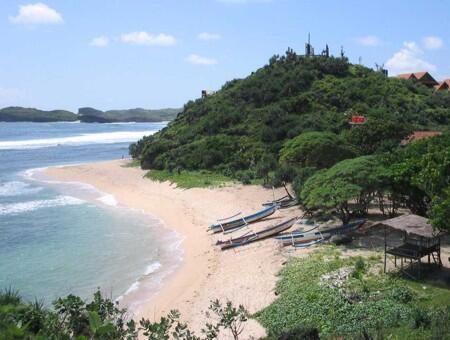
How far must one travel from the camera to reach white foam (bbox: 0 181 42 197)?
43981 mm

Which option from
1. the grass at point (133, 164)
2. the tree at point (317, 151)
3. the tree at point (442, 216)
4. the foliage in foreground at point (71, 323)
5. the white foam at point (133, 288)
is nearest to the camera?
the foliage in foreground at point (71, 323)

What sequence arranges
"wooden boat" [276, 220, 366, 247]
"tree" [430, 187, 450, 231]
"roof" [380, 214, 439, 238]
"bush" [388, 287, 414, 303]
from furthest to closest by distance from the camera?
"wooden boat" [276, 220, 366, 247] → "roof" [380, 214, 439, 238] → "tree" [430, 187, 450, 231] → "bush" [388, 287, 414, 303]

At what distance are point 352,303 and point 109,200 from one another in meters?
27.6

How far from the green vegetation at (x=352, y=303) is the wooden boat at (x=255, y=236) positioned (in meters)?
5.44

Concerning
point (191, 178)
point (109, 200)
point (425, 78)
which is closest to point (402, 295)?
point (109, 200)

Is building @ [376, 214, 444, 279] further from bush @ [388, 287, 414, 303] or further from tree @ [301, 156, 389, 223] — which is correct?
tree @ [301, 156, 389, 223]

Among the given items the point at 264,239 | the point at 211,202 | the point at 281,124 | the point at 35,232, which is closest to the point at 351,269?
the point at 264,239

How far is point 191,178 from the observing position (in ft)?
141

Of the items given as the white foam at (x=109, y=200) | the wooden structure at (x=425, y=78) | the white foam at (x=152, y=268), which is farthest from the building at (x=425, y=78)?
the white foam at (x=152, y=268)

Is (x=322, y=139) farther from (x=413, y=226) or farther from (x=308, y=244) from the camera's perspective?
(x=413, y=226)

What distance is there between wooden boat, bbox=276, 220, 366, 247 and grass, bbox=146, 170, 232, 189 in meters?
16.1

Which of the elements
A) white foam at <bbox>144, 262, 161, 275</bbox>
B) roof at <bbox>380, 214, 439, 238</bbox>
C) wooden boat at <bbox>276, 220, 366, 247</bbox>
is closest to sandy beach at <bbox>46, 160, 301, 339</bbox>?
wooden boat at <bbox>276, 220, 366, 247</bbox>

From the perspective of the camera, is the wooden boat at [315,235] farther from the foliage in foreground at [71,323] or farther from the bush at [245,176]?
the bush at [245,176]

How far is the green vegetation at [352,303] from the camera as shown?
12547 millimetres
